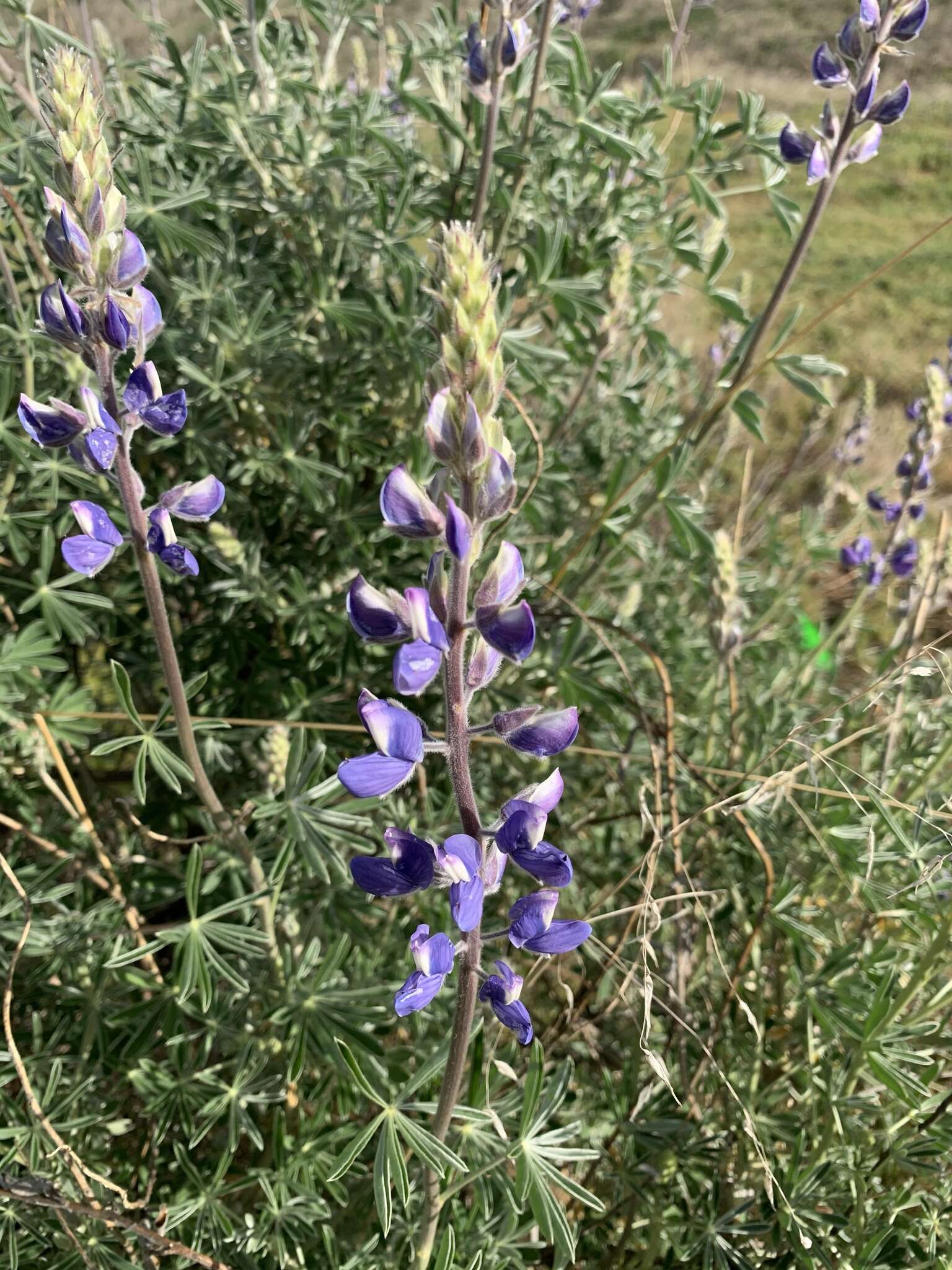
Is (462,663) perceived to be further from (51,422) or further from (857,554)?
(857,554)

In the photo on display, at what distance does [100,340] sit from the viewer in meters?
1.32

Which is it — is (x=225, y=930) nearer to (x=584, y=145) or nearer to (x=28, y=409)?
(x=28, y=409)

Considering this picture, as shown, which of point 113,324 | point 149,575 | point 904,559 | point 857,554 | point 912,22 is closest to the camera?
point 113,324

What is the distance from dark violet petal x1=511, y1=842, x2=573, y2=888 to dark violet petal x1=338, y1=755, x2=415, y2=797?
166 millimetres

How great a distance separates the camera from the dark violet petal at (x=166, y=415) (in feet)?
4.44

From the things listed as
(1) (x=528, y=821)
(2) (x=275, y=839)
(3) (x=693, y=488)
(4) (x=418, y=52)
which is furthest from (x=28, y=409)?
(3) (x=693, y=488)

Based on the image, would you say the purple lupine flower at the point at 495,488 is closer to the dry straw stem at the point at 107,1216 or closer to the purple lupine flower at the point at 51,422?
the purple lupine flower at the point at 51,422

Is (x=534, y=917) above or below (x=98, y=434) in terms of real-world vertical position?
below

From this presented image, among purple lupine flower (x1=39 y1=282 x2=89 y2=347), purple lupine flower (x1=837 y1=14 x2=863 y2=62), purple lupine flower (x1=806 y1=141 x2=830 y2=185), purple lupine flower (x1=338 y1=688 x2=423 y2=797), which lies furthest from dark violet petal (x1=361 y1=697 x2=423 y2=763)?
purple lupine flower (x1=837 y1=14 x2=863 y2=62)

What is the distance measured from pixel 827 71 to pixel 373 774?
1.93 meters

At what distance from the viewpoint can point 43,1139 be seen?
1.75 metres

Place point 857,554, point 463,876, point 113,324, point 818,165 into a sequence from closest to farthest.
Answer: point 463,876 < point 113,324 < point 818,165 < point 857,554

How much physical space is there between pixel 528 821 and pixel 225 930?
0.87 metres

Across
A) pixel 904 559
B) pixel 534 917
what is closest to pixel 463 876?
pixel 534 917
